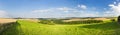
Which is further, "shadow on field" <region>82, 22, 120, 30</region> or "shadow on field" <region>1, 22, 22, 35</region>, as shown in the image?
"shadow on field" <region>82, 22, 120, 30</region>

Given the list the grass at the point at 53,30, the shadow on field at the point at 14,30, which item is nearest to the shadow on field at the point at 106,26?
the grass at the point at 53,30

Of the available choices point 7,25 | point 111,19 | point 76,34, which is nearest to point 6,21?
point 7,25

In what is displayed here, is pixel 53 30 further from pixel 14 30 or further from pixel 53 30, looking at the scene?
pixel 14 30

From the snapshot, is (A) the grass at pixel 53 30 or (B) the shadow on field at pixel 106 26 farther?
(B) the shadow on field at pixel 106 26

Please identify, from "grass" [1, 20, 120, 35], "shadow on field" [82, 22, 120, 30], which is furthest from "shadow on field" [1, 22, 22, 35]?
"shadow on field" [82, 22, 120, 30]

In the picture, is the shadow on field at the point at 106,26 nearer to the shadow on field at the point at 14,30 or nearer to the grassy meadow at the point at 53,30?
the grassy meadow at the point at 53,30

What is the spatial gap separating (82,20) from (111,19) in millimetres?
1763

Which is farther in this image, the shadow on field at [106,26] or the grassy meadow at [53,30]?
the shadow on field at [106,26]

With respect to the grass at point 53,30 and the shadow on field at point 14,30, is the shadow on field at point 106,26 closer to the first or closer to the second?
the grass at point 53,30

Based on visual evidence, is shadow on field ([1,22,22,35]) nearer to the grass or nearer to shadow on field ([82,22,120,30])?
the grass

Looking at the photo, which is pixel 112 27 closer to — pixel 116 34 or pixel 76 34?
pixel 116 34

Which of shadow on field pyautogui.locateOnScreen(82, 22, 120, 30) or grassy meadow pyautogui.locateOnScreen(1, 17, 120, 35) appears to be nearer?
grassy meadow pyautogui.locateOnScreen(1, 17, 120, 35)

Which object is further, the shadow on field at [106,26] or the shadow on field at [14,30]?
the shadow on field at [106,26]

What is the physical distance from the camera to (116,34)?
30.9 feet
